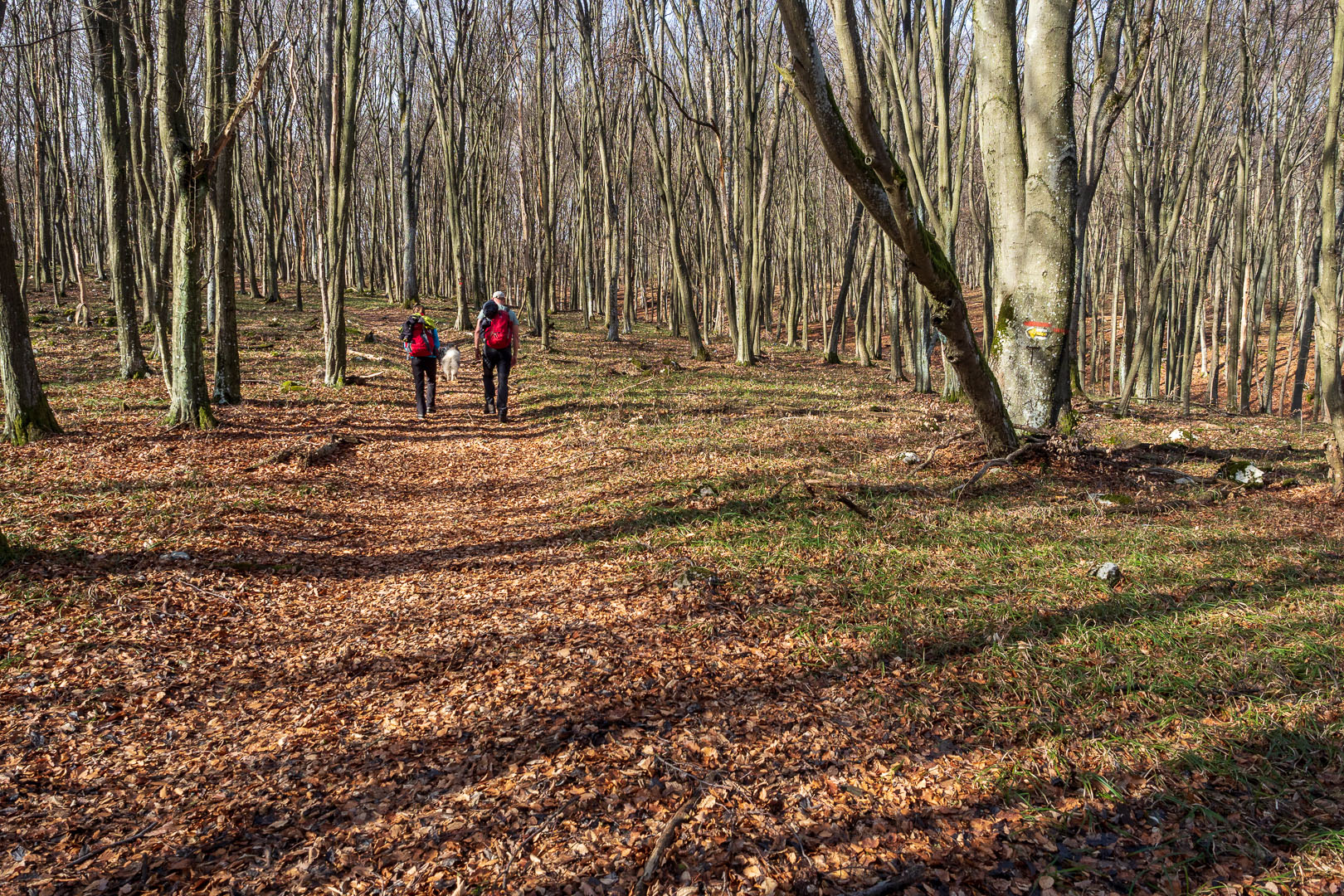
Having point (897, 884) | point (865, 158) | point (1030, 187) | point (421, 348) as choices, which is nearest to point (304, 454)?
point (421, 348)

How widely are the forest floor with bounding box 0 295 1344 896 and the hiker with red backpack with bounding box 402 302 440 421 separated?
3.33 meters

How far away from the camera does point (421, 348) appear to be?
10945mm

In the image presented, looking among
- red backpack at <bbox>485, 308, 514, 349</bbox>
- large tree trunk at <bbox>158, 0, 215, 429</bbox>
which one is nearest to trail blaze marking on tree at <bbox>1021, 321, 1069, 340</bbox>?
red backpack at <bbox>485, 308, 514, 349</bbox>

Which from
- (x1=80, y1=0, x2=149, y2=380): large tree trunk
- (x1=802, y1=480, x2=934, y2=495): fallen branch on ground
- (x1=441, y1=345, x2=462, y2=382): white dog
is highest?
(x1=80, y1=0, x2=149, y2=380): large tree trunk

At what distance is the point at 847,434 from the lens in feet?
31.4

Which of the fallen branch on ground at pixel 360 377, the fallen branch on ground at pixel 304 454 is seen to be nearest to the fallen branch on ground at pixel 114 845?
the fallen branch on ground at pixel 304 454

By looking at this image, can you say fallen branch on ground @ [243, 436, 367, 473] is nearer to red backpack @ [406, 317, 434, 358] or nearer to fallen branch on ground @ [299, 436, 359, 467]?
fallen branch on ground @ [299, 436, 359, 467]

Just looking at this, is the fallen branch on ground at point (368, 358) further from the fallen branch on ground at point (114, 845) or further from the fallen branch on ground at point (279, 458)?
the fallen branch on ground at point (114, 845)

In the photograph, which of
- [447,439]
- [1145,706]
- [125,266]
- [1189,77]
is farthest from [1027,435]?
[1189,77]

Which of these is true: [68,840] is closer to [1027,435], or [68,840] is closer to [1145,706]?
[1145,706]

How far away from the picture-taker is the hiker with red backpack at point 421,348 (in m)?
10.9

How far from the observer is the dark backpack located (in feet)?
35.5

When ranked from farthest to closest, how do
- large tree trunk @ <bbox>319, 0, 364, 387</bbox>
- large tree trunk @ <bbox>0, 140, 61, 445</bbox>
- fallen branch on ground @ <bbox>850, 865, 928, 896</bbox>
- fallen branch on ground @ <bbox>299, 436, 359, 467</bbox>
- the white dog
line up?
the white dog
large tree trunk @ <bbox>319, 0, 364, 387</bbox>
fallen branch on ground @ <bbox>299, 436, 359, 467</bbox>
large tree trunk @ <bbox>0, 140, 61, 445</bbox>
fallen branch on ground @ <bbox>850, 865, 928, 896</bbox>

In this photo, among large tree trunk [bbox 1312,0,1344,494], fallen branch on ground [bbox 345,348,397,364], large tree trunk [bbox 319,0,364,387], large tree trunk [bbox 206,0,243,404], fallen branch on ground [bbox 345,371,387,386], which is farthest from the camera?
fallen branch on ground [bbox 345,348,397,364]
